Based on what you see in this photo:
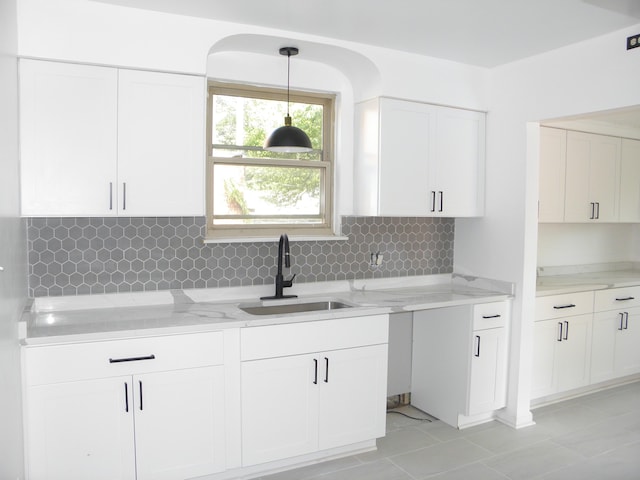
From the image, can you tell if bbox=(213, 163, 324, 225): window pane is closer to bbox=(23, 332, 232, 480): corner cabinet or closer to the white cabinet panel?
the white cabinet panel

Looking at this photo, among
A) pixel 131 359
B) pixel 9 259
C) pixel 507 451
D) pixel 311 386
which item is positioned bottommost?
pixel 507 451

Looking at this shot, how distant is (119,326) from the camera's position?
2.49 meters

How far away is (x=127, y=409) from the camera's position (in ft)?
8.07

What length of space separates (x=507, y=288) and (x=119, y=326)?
2.54 metres

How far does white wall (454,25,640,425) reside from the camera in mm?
3137

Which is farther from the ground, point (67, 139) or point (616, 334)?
point (67, 139)

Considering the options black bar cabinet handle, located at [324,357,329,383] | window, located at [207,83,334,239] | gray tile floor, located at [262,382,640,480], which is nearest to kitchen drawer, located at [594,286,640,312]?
gray tile floor, located at [262,382,640,480]

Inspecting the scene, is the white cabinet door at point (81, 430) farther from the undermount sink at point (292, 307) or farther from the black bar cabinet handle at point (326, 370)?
the black bar cabinet handle at point (326, 370)

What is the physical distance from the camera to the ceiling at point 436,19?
2.59m

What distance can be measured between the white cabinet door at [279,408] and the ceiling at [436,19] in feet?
6.07

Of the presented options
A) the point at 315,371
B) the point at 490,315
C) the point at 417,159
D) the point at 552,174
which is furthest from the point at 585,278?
the point at 315,371

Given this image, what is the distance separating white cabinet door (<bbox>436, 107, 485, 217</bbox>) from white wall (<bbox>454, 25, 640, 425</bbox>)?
84 millimetres

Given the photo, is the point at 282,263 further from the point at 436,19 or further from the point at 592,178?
the point at 592,178

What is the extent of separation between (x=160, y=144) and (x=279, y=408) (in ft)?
5.13
